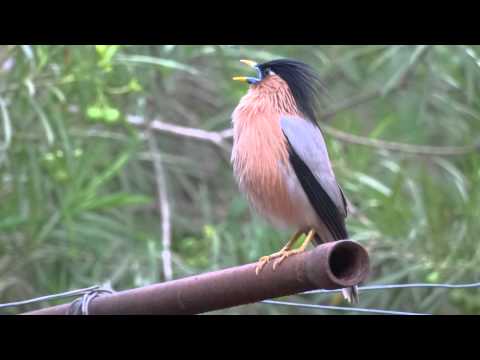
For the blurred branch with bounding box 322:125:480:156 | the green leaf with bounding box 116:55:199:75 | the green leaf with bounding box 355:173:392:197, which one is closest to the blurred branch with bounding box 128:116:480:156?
the blurred branch with bounding box 322:125:480:156

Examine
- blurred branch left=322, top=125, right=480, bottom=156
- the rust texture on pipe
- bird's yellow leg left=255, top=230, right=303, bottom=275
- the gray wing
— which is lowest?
the rust texture on pipe

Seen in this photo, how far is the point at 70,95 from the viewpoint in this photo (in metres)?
7.12

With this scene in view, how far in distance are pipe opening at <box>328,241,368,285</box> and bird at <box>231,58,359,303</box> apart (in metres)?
1.36

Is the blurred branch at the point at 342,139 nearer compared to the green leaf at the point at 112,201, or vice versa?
the green leaf at the point at 112,201

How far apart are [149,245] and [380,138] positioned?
7.56ft

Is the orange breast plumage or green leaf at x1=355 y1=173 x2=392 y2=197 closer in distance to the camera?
the orange breast plumage

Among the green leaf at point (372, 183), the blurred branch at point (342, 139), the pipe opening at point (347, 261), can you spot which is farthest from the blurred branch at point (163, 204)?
the pipe opening at point (347, 261)

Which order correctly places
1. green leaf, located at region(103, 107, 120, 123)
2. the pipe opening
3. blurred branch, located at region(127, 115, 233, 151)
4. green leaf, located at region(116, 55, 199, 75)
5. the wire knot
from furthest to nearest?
blurred branch, located at region(127, 115, 233, 151)
green leaf, located at region(116, 55, 199, 75)
green leaf, located at region(103, 107, 120, 123)
the wire knot
the pipe opening

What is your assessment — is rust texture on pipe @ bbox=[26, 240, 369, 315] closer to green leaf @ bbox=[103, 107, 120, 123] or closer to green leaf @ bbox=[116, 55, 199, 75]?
green leaf @ bbox=[103, 107, 120, 123]

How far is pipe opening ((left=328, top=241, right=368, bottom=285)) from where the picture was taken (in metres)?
3.18

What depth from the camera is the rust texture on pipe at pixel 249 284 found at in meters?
3.20

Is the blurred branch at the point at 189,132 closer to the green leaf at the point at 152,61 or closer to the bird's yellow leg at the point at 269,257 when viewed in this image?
the green leaf at the point at 152,61

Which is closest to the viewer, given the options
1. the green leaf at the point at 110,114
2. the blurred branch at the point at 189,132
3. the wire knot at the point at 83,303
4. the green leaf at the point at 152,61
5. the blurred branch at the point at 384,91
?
the wire knot at the point at 83,303

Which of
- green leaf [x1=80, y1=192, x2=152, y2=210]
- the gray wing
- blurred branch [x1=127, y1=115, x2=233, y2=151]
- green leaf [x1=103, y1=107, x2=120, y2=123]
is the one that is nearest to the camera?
the gray wing
